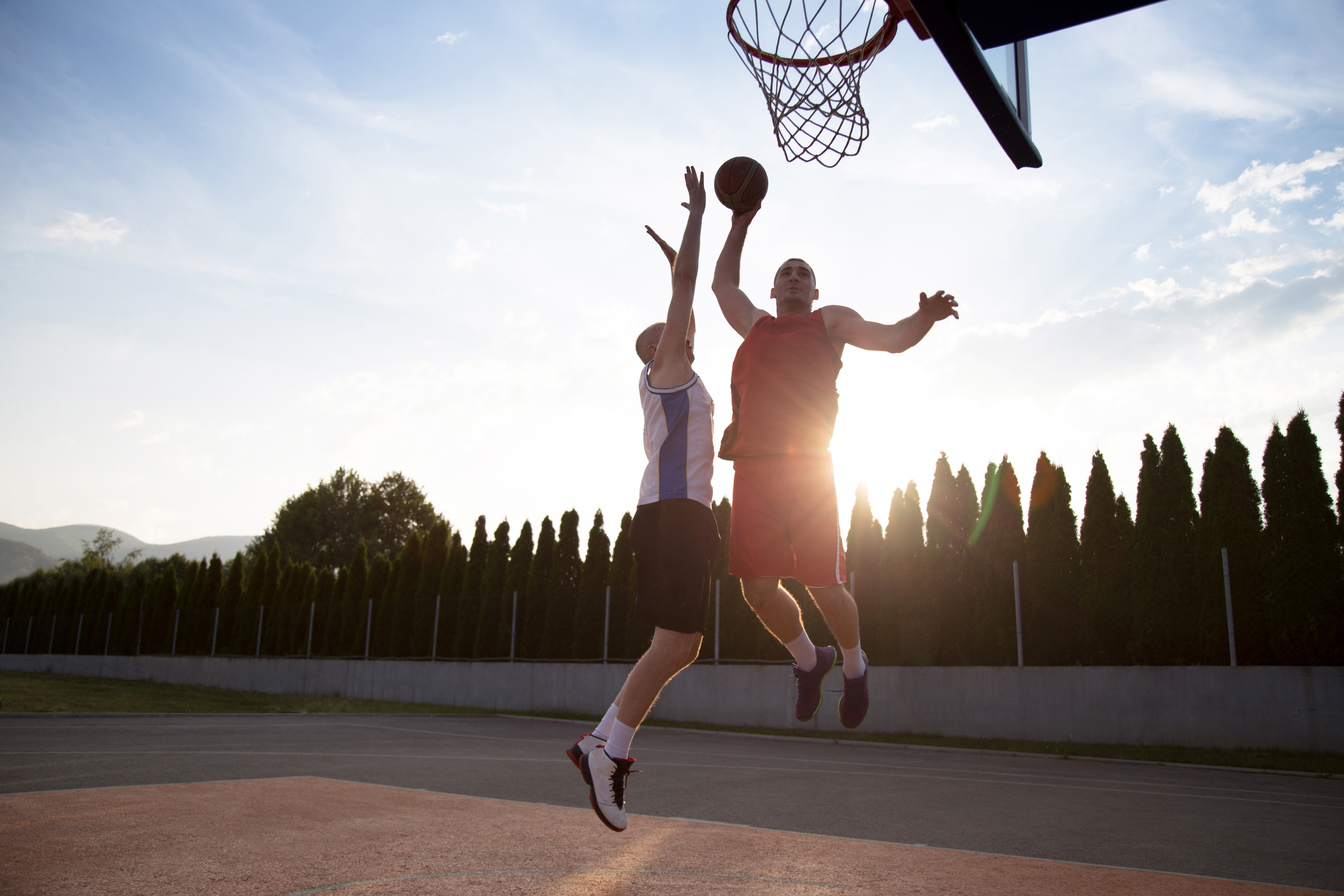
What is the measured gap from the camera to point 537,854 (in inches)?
217

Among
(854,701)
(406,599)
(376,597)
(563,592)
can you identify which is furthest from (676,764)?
(376,597)

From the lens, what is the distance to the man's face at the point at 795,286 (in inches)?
168

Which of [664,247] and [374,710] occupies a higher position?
[664,247]

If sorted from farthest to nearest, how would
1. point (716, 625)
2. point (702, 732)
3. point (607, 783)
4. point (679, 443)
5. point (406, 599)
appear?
point (406, 599)
point (716, 625)
point (702, 732)
point (679, 443)
point (607, 783)

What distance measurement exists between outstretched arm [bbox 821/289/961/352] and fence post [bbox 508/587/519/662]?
70.0 ft

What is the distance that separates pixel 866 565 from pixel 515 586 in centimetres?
1148

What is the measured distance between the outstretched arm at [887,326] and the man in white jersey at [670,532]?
68 cm

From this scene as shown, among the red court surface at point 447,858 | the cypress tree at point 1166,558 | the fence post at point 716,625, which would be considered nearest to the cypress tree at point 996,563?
the cypress tree at point 1166,558

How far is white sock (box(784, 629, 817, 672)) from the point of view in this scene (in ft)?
13.5

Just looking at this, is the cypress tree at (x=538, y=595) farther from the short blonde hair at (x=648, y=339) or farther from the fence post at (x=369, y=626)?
the short blonde hair at (x=648, y=339)

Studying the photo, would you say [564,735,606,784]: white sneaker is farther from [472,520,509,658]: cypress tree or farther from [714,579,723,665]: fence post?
[472,520,509,658]: cypress tree

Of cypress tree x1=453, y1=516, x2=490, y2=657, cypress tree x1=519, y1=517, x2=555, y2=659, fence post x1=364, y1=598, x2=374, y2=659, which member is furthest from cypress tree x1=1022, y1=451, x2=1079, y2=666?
fence post x1=364, y1=598, x2=374, y2=659

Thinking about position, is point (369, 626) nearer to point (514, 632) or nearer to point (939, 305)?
point (514, 632)

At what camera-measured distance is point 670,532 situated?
3752 millimetres
